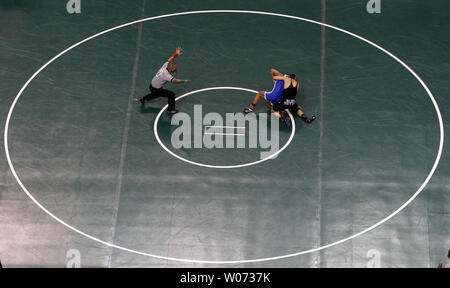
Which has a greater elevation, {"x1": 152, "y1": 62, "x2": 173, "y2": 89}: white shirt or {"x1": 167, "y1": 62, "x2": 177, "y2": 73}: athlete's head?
{"x1": 167, "y1": 62, "x2": 177, "y2": 73}: athlete's head

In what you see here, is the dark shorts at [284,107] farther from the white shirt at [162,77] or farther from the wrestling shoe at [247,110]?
the white shirt at [162,77]

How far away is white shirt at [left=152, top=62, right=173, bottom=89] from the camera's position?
778 inches

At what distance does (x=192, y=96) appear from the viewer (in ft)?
68.3

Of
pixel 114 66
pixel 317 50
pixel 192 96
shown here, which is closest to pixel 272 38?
pixel 317 50

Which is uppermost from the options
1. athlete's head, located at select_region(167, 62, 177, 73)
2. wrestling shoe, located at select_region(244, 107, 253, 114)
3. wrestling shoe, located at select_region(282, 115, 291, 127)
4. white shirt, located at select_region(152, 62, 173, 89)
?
athlete's head, located at select_region(167, 62, 177, 73)

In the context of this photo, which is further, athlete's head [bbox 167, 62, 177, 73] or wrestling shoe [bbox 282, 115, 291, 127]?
wrestling shoe [bbox 282, 115, 291, 127]

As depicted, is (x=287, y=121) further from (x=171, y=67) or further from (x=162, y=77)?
(x=162, y=77)

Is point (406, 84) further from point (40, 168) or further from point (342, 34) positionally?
point (40, 168)

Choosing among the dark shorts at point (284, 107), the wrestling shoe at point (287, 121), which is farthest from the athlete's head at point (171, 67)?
the wrestling shoe at point (287, 121)

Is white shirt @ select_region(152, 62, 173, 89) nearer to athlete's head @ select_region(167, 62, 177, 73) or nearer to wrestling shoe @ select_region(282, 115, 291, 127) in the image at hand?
athlete's head @ select_region(167, 62, 177, 73)

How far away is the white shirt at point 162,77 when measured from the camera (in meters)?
19.8

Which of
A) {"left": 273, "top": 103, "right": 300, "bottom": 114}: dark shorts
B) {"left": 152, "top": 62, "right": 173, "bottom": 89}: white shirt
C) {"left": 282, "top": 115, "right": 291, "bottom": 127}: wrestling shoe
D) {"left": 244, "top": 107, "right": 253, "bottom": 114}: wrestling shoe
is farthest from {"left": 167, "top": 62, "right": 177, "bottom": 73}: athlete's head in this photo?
{"left": 282, "top": 115, "right": 291, "bottom": 127}: wrestling shoe

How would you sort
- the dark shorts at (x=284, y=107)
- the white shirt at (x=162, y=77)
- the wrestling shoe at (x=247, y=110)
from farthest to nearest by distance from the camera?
the wrestling shoe at (x=247, y=110), the dark shorts at (x=284, y=107), the white shirt at (x=162, y=77)

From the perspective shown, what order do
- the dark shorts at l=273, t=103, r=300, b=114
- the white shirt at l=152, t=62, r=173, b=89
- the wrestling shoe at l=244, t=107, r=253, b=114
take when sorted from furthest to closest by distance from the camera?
the wrestling shoe at l=244, t=107, r=253, b=114 < the dark shorts at l=273, t=103, r=300, b=114 < the white shirt at l=152, t=62, r=173, b=89
